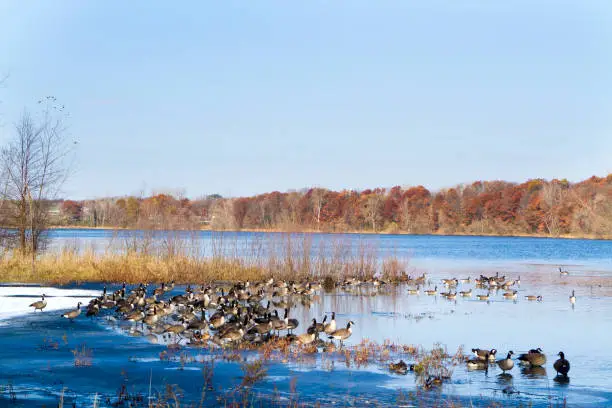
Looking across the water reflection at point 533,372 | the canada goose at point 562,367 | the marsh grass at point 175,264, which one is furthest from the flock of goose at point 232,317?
the marsh grass at point 175,264

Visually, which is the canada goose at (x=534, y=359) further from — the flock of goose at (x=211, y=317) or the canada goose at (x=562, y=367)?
the flock of goose at (x=211, y=317)

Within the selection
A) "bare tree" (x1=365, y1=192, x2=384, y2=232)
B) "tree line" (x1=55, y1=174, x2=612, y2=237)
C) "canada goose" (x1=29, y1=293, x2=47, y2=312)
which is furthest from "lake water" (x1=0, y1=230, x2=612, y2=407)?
"bare tree" (x1=365, y1=192, x2=384, y2=232)

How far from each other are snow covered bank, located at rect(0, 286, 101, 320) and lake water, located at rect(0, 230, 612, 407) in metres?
0.30

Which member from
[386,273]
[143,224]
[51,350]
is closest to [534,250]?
[386,273]

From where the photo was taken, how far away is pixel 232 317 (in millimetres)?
18203

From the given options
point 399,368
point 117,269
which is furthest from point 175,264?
point 399,368

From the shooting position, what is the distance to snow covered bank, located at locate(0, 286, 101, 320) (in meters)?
19.8

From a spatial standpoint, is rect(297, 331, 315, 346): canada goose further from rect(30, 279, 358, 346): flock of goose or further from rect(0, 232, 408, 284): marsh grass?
rect(0, 232, 408, 284): marsh grass

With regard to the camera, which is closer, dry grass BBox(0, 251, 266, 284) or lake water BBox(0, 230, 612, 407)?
lake water BBox(0, 230, 612, 407)

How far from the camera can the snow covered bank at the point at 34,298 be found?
19800 mm

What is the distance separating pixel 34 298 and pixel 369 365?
42.3ft

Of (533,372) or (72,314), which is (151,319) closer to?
(72,314)

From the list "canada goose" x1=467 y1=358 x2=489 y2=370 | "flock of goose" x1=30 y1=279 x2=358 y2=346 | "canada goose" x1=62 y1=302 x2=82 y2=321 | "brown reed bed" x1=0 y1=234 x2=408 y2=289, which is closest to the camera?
"canada goose" x1=467 y1=358 x2=489 y2=370

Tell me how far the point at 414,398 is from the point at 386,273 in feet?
73.5
